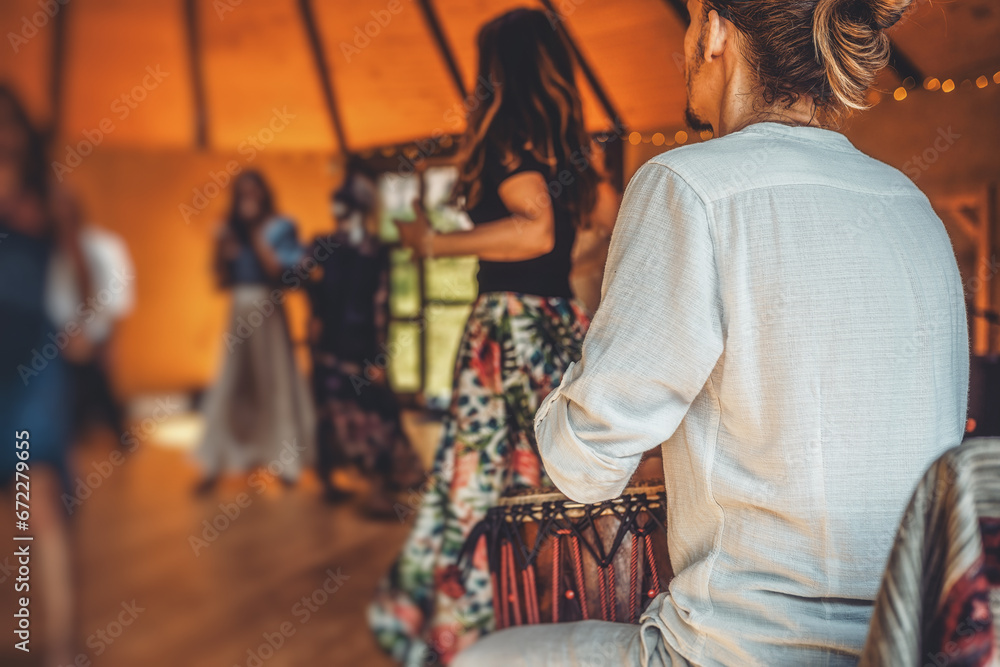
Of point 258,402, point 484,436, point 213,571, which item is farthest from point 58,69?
point 484,436

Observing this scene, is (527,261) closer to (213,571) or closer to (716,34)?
(716,34)

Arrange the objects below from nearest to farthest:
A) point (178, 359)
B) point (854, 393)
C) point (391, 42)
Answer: point (854, 393) → point (391, 42) → point (178, 359)

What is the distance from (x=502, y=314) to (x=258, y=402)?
5.31ft

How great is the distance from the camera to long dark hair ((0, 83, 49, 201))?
2041mm

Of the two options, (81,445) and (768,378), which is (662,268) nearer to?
(768,378)

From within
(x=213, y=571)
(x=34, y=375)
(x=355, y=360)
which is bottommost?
(x=213, y=571)

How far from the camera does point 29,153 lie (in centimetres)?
216

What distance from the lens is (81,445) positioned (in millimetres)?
2434

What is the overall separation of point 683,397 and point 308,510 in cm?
264

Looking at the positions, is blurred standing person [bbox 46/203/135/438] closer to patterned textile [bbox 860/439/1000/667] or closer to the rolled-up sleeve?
the rolled-up sleeve

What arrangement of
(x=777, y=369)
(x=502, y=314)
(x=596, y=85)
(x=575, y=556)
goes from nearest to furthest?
(x=777, y=369)
(x=575, y=556)
(x=502, y=314)
(x=596, y=85)

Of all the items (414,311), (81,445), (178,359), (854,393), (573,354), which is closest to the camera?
(854,393)

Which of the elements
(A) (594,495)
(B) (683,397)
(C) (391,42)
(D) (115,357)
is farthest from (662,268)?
(D) (115,357)

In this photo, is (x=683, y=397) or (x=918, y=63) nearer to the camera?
(x=683, y=397)
